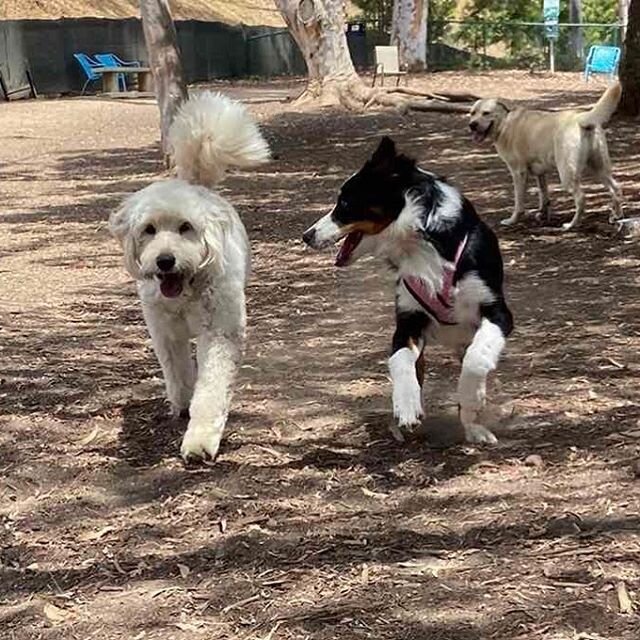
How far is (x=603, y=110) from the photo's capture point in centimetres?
838

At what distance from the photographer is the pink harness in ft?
13.5

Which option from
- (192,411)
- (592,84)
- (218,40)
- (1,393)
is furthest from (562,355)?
(218,40)

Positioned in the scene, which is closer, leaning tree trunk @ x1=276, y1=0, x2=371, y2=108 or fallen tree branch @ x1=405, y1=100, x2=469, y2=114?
fallen tree branch @ x1=405, y1=100, x2=469, y2=114

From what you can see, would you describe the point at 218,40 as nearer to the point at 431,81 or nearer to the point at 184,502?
the point at 431,81

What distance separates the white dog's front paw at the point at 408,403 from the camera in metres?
3.94

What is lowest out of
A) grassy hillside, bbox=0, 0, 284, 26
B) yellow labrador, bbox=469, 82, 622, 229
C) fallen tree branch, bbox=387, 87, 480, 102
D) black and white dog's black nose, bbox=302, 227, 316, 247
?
fallen tree branch, bbox=387, 87, 480, 102


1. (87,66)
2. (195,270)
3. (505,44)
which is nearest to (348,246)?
(195,270)

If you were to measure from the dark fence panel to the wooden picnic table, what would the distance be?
1.22 m

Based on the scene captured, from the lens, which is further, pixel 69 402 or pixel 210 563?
pixel 69 402

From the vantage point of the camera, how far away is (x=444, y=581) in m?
3.09

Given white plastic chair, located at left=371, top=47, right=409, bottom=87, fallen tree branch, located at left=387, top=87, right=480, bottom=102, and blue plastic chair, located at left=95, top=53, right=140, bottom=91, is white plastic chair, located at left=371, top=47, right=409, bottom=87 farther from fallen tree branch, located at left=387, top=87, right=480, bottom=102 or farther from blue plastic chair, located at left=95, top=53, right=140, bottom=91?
blue plastic chair, located at left=95, top=53, right=140, bottom=91

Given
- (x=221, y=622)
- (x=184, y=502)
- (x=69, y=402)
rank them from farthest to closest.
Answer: (x=69, y=402) < (x=184, y=502) < (x=221, y=622)

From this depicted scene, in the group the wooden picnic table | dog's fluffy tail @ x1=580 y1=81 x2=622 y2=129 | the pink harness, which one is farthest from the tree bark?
the pink harness

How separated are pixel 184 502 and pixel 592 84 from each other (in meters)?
23.7
